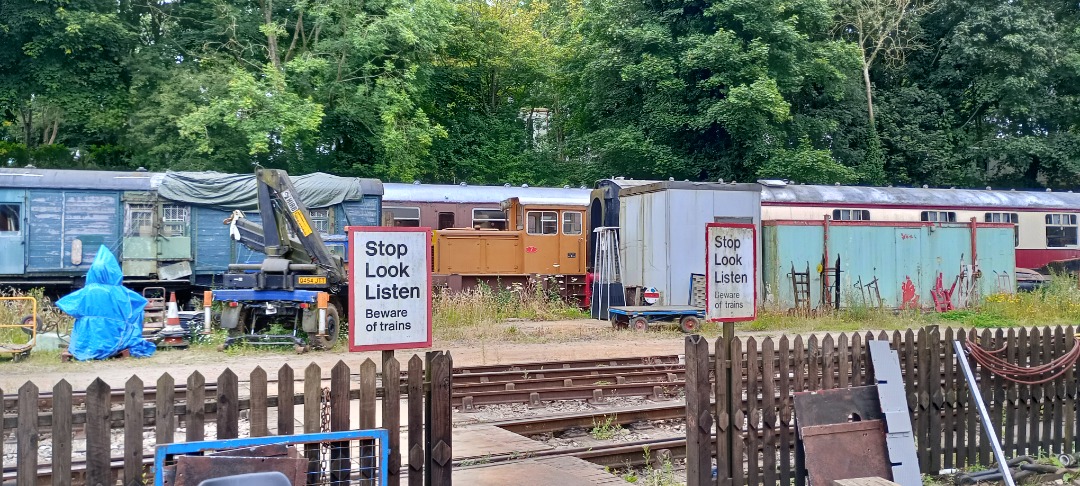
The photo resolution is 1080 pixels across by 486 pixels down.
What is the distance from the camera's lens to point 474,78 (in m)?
36.3

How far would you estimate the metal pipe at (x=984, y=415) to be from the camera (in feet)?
22.2

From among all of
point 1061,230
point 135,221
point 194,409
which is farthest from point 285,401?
point 1061,230

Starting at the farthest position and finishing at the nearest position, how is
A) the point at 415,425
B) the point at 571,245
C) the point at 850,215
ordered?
the point at 850,215 < the point at 571,245 < the point at 415,425

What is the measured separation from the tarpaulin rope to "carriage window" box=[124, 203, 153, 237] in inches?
676

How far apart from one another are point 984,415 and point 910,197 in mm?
21844

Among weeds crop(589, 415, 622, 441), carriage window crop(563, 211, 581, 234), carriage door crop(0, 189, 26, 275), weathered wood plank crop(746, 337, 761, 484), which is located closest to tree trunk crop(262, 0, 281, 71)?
carriage door crop(0, 189, 26, 275)

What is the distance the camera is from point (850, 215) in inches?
1032

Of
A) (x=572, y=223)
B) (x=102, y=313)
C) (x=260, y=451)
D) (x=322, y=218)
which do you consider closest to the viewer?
(x=260, y=451)

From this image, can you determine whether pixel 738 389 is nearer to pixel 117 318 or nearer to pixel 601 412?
pixel 601 412

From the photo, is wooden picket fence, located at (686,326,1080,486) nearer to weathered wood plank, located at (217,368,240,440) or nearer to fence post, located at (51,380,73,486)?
weathered wood plank, located at (217,368,240,440)

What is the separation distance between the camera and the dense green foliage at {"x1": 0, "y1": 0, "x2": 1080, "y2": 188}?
2630 centimetres

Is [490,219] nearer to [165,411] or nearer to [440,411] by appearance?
[440,411]

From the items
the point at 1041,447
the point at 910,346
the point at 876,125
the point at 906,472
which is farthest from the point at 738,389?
the point at 876,125

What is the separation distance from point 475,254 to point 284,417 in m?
16.8
